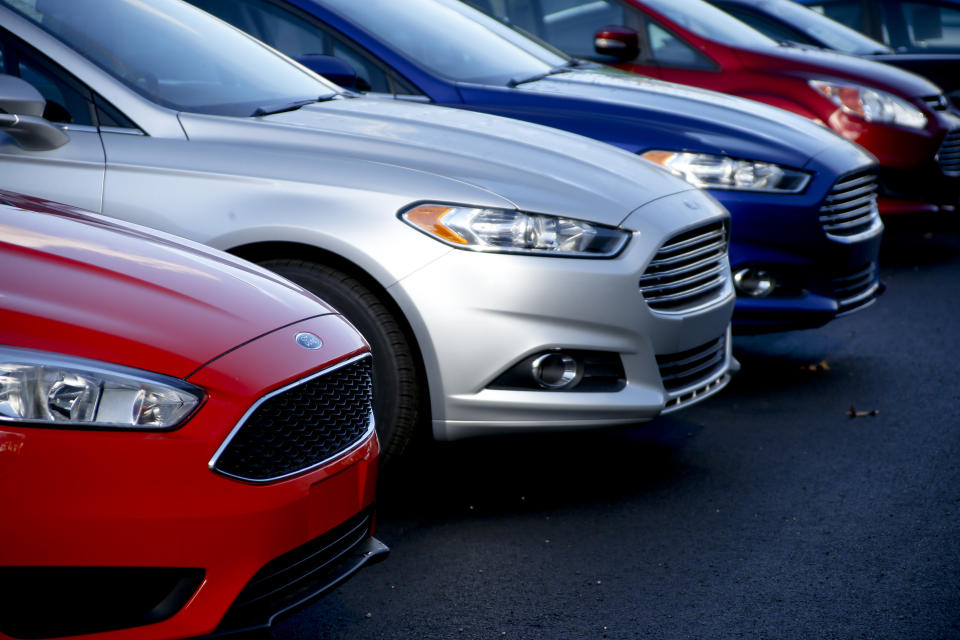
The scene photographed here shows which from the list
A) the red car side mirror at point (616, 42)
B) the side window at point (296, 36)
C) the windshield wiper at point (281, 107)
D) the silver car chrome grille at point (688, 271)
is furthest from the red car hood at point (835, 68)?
the windshield wiper at point (281, 107)

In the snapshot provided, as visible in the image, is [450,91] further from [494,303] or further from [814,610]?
[814,610]

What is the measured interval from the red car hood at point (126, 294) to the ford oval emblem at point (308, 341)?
53 millimetres

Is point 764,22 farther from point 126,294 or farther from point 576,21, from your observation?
point 126,294

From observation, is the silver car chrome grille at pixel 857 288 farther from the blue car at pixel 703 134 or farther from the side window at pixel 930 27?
the side window at pixel 930 27

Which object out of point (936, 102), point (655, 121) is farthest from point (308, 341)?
point (936, 102)

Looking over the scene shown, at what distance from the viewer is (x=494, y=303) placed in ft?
12.1

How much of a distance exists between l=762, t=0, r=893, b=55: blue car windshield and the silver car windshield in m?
5.84

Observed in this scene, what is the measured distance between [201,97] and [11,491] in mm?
2396

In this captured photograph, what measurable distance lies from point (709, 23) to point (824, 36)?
232 cm

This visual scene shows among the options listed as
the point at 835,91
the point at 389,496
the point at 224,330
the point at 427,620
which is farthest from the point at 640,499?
the point at 835,91

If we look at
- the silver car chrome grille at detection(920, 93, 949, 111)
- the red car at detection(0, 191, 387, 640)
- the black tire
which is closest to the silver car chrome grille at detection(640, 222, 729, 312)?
the black tire

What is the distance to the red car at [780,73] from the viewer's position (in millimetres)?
7582

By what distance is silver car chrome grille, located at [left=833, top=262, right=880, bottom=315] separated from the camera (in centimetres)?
549

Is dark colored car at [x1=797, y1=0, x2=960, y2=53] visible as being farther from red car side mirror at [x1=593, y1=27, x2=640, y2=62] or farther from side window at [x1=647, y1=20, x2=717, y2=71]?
red car side mirror at [x1=593, y1=27, x2=640, y2=62]
